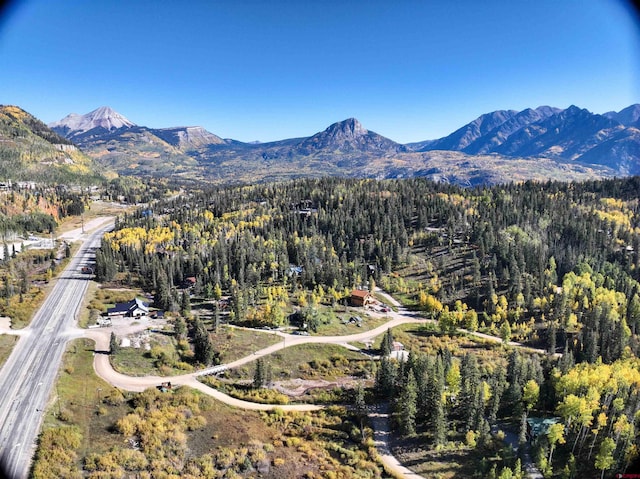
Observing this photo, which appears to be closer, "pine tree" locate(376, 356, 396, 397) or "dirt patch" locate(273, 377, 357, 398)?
"pine tree" locate(376, 356, 396, 397)

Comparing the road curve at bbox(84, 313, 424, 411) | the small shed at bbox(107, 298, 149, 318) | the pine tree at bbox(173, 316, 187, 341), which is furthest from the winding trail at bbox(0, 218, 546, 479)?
the pine tree at bbox(173, 316, 187, 341)

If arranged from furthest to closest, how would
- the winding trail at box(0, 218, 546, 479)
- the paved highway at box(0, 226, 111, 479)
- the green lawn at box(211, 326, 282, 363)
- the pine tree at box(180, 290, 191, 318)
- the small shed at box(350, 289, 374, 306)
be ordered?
1. the small shed at box(350, 289, 374, 306)
2. the pine tree at box(180, 290, 191, 318)
3. the green lawn at box(211, 326, 282, 363)
4. the winding trail at box(0, 218, 546, 479)
5. the paved highway at box(0, 226, 111, 479)

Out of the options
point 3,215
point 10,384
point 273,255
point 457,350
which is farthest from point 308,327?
point 3,215

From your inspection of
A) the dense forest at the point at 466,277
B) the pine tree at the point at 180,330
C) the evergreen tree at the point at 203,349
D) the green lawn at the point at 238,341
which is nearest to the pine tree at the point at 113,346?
the pine tree at the point at 180,330

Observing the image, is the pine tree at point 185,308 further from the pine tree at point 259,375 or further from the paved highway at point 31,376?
the pine tree at point 259,375

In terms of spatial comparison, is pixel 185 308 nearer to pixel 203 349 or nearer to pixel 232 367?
pixel 203 349

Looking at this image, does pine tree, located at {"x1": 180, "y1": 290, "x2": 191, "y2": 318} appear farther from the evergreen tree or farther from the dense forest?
the evergreen tree

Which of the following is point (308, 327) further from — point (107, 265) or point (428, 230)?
point (428, 230)
